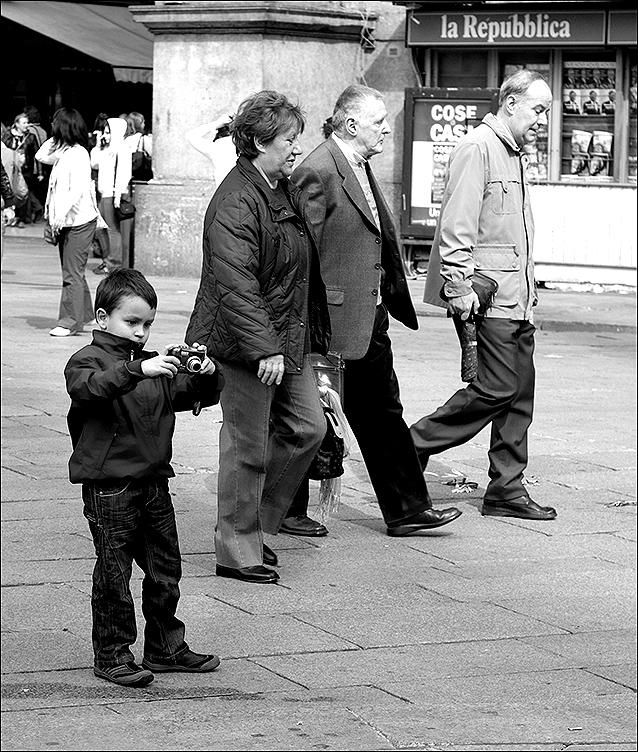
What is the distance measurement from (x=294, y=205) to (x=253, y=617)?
5.27 feet

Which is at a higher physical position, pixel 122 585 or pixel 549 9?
pixel 549 9

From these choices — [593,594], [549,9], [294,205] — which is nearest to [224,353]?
[294,205]

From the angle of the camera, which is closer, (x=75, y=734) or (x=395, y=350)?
(x=75, y=734)

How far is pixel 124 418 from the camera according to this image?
15.4 feet

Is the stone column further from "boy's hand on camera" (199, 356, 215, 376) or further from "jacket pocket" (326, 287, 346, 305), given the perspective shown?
"boy's hand on camera" (199, 356, 215, 376)

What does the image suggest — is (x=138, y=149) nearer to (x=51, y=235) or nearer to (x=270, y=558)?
(x=51, y=235)

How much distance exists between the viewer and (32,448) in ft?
27.9

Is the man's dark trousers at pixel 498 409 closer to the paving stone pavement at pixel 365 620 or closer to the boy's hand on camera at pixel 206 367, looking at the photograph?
the paving stone pavement at pixel 365 620

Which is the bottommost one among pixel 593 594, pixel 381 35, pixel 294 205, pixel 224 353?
pixel 593 594

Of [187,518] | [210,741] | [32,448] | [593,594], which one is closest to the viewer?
[210,741]

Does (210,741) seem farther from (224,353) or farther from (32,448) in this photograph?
(32,448)

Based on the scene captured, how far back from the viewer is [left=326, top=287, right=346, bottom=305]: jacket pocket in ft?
21.6

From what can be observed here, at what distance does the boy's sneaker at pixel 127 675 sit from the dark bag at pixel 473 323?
279cm

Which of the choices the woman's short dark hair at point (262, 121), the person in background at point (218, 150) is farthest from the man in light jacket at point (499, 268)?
the person in background at point (218, 150)
